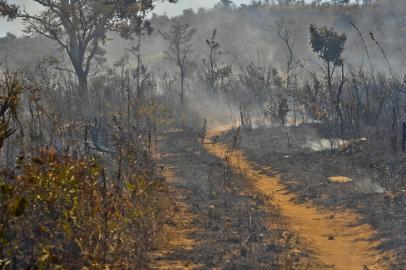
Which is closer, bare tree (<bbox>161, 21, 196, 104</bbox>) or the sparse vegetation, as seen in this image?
the sparse vegetation

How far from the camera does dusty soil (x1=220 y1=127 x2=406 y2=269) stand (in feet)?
22.4

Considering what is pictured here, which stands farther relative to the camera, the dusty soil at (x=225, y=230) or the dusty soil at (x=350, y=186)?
the dusty soil at (x=350, y=186)

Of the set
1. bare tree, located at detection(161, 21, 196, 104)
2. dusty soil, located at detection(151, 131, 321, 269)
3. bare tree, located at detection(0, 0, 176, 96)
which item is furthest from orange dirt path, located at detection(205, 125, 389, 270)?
bare tree, located at detection(161, 21, 196, 104)

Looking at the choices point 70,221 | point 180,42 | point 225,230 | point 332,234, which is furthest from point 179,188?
point 180,42

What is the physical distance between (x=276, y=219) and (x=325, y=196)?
73.5 inches

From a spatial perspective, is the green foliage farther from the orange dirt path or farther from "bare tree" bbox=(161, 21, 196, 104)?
"bare tree" bbox=(161, 21, 196, 104)

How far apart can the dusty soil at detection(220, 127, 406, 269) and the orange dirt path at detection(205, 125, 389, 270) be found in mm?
70

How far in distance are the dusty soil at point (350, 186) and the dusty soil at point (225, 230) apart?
98cm

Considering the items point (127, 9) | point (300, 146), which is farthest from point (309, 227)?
point (127, 9)

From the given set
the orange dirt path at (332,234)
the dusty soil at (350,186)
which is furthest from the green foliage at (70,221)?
the dusty soil at (350,186)

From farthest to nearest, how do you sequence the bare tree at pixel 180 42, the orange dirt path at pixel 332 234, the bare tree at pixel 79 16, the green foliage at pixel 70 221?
the bare tree at pixel 180 42
the bare tree at pixel 79 16
the orange dirt path at pixel 332 234
the green foliage at pixel 70 221

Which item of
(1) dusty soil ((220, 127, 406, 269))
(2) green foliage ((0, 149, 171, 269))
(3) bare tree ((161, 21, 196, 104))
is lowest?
(1) dusty soil ((220, 127, 406, 269))

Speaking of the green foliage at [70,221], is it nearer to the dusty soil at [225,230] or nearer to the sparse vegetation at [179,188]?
the sparse vegetation at [179,188]

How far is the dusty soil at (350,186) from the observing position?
6.82 m
